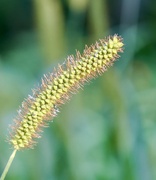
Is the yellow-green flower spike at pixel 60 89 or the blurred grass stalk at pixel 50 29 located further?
the blurred grass stalk at pixel 50 29

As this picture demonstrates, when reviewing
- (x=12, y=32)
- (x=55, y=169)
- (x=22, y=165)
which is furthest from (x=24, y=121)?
(x=12, y=32)

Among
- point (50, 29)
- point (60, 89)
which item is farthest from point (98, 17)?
point (60, 89)

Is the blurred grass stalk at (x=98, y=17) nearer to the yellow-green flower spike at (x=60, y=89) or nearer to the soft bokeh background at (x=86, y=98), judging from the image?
the soft bokeh background at (x=86, y=98)

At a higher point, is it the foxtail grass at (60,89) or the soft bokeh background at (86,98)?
the soft bokeh background at (86,98)

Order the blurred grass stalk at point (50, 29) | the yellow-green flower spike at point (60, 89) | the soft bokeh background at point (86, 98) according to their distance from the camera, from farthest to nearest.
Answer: the soft bokeh background at point (86, 98)
the blurred grass stalk at point (50, 29)
the yellow-green flower spike at point (60, 89)

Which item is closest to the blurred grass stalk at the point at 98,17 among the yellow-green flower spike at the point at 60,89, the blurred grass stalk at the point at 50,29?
the blurred grass stalk at the point at 50,29

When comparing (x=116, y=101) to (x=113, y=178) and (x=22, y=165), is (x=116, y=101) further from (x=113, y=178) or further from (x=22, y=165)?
(x=22, y=165)

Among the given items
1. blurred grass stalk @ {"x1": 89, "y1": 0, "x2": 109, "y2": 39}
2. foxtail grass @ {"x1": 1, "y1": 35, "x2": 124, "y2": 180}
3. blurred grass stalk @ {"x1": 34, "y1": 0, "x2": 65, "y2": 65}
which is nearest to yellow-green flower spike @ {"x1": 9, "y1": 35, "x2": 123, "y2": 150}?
foxtail grass @ {"x1": 1, "y1": 35, "x2": 124, "y2": 180}

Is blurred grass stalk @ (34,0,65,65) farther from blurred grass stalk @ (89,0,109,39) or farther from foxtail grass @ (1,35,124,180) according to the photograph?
foxtail grass @ (1,35,124,180)

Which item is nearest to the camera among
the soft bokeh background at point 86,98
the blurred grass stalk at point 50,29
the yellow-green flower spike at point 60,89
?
the yellow-green flower spike at point 60,89
